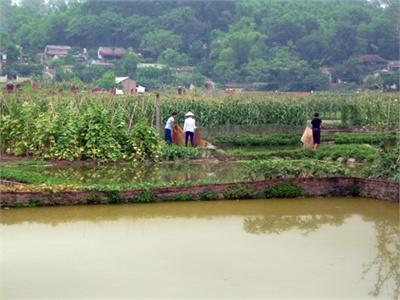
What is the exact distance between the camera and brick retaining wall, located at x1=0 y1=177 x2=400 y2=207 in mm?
10234

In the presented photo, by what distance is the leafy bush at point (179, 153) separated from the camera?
1502 centimetres

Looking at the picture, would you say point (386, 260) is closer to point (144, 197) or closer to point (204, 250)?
point (204, 250)

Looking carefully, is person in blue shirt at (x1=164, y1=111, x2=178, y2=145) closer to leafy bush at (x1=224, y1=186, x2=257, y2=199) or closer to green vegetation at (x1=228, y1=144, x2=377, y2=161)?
green vegetation at (x1=228, y1=144, x2=377, y2=161)

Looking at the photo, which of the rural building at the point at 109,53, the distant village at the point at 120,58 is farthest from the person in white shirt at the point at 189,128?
the rural building at the point at 109,53

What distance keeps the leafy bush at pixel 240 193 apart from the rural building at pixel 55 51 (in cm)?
4848

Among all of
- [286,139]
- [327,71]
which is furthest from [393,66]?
[286,139]

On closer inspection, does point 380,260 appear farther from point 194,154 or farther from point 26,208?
point 194,154

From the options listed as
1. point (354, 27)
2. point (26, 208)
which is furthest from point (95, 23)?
point (26, 208)

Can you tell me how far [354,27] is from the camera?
189ft

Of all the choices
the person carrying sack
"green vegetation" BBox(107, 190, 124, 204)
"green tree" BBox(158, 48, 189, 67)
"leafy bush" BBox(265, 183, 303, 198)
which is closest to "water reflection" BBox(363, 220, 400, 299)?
"leafy bush" BBox(265, 183, 303, 198)

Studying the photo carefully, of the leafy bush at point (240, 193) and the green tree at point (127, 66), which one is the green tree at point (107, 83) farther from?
the leafy bush at point (240, 193)

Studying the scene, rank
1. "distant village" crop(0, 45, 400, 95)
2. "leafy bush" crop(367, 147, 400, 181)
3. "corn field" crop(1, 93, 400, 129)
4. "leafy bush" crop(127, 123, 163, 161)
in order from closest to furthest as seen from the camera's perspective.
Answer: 1. "leafy bush" crop(367, 147, 400, 181)
2. "leafy bush" crop(127, 123, 163, 161)
3. "corn field" crop(1, 93, 400, 129)
4. "distant village" crop(0, 45, 400, 95)

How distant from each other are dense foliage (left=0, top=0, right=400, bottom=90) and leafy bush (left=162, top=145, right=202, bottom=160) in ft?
116

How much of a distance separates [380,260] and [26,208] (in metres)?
5.43
